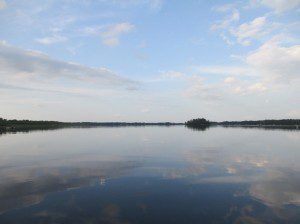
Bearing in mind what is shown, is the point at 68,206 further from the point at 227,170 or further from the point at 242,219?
the point at 227,170

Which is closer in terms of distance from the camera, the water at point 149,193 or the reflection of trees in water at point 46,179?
the water at point 149,193

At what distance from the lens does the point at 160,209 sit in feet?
52.2

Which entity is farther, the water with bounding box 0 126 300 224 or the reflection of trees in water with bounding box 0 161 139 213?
the reflection of trees in water with bounding box 0 161 139 213

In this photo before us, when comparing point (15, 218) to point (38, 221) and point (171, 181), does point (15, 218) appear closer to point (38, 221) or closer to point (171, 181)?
point (38, 221)

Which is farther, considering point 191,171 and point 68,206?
point 191,171

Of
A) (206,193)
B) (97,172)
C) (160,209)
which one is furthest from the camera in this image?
(97,172)

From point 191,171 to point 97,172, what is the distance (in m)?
7.97

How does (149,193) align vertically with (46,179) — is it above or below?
below

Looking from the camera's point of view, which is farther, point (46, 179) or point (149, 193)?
point (46, 179)

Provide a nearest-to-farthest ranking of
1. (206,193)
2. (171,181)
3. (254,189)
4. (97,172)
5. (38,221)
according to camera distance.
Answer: (38,221)
(206,193)
(254,189)
(171,181)
(97,172)

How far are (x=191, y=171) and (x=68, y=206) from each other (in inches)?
522

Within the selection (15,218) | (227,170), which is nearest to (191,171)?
(227,170)

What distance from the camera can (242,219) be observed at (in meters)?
14.5

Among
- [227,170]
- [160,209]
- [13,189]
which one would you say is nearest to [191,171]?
[227,170]
